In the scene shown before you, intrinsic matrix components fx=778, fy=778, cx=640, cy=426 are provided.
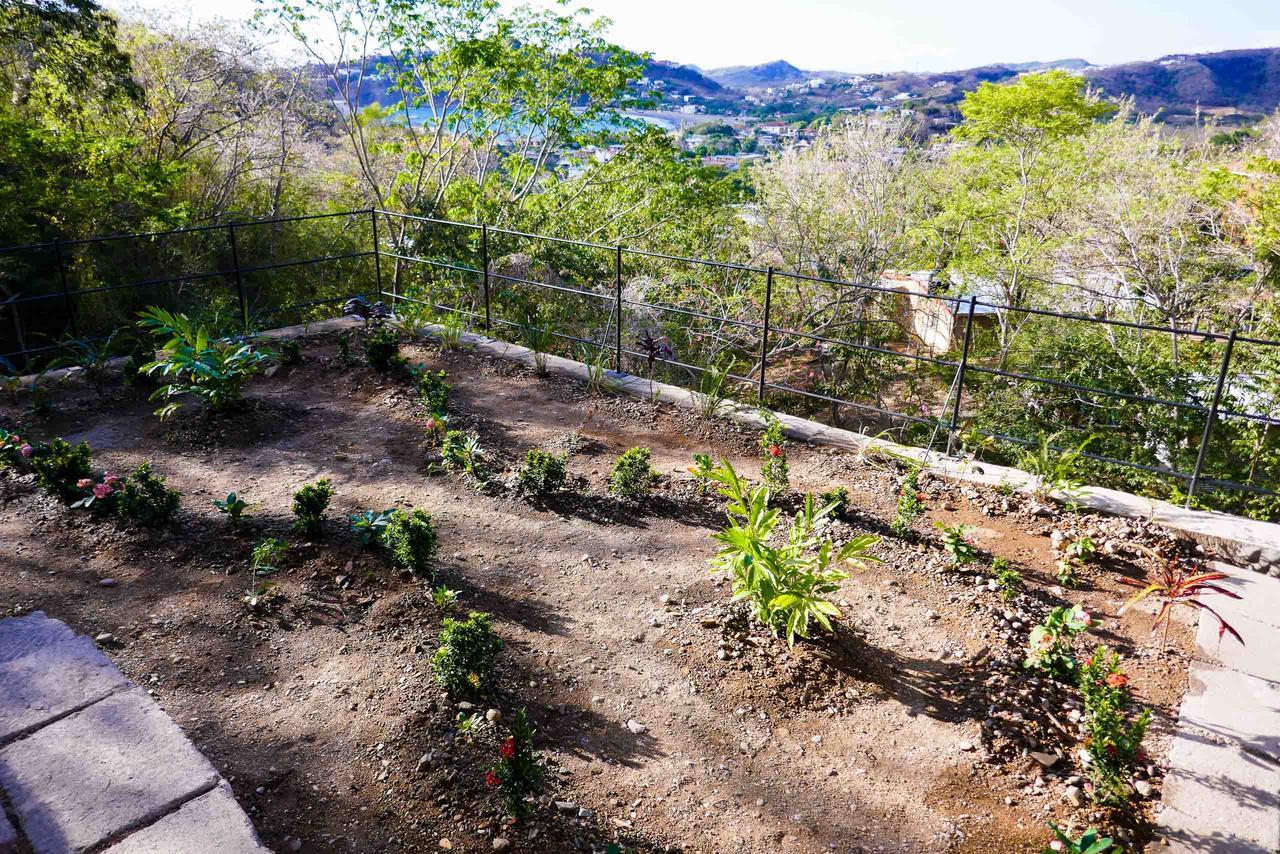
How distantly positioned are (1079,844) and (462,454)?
12.0ft

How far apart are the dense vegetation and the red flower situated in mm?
4611

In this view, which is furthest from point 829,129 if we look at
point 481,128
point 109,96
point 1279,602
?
point 1279,602

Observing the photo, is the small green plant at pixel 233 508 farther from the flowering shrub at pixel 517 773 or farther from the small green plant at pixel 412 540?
the flowering shrub at pixel 517 773

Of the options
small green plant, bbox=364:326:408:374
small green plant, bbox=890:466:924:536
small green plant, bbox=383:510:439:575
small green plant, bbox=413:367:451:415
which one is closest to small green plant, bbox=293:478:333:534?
small green plant, bbox=383:510:439:575

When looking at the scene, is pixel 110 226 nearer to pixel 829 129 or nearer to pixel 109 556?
pixel 109 556

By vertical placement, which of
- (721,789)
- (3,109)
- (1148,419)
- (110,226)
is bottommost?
(1148,419)

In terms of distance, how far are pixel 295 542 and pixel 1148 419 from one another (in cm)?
1119

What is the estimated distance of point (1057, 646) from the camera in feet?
10.4

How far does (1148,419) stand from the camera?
35.4ft

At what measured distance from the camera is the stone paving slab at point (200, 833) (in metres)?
2.20

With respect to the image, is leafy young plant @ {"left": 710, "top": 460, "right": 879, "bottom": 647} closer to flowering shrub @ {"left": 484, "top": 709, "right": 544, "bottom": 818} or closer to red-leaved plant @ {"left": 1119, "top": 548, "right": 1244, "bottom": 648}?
flowering shrub @ {"left": 484, "top": 709, "right": 544, "bottom": 818}

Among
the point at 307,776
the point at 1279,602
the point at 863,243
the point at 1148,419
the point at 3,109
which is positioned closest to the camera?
the point at 307,776

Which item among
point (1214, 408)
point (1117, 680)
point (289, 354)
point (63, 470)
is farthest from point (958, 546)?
point (289, 354)

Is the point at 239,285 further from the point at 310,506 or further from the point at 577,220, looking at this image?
the point at 577,220
